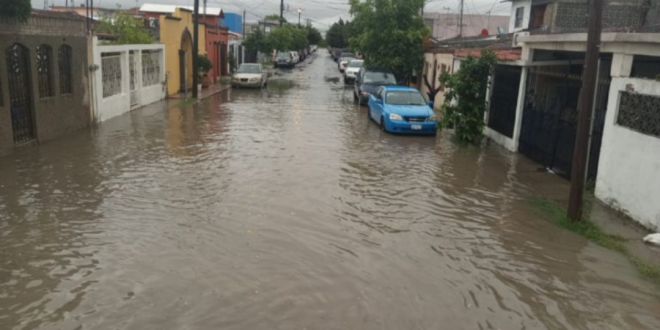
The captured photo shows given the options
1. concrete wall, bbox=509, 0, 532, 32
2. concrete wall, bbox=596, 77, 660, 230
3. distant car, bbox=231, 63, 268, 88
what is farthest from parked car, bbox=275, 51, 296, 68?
concrete wall, bbox=596, 77, 660, 230

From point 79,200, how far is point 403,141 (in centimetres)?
946

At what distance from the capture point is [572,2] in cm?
2725

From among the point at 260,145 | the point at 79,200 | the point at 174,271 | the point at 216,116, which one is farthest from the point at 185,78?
the point at 174,271

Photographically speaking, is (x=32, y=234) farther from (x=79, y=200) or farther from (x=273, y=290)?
(x=273, y=290)

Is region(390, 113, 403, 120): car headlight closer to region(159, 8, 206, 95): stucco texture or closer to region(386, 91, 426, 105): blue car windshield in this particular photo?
region(386, 91, 426, 105): blue car windshield

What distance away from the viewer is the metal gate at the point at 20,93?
1218 cm

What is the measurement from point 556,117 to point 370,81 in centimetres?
1337

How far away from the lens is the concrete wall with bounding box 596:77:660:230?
8109 mm

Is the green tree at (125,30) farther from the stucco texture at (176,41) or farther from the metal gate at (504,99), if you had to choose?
the metal gate at (504,99)

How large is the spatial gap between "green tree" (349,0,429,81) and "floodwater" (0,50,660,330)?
1568cm

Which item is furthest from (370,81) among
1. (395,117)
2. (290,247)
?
(290,247)

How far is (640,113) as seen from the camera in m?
8.53

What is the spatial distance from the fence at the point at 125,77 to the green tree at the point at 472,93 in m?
10.9

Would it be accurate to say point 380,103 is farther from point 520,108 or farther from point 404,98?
point 520,108
